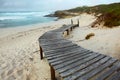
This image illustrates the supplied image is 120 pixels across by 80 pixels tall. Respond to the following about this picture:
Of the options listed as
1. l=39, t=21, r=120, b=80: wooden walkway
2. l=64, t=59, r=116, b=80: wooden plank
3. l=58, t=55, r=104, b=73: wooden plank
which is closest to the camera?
l=64, t=59, r=116, b=80: wooden plank

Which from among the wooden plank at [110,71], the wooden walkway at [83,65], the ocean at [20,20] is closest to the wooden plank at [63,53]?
the wooden walkway at [83,65]

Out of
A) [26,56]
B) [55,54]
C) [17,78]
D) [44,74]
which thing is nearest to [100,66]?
[55,54]

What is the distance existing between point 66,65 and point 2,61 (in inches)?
222

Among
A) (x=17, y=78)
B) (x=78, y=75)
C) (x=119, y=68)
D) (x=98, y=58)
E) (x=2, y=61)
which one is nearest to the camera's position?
(x=78, y=75)

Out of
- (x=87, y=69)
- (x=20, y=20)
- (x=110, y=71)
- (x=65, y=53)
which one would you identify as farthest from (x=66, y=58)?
(x=20, y=20)

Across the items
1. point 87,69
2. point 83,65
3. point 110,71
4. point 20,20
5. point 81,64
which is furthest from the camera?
point 20,20

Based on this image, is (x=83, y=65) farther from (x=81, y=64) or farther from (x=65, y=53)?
(x=65, y=53)

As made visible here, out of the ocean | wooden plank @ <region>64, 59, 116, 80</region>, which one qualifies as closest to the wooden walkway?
wooden plank @ <region>64, 59, 116, 80</region>

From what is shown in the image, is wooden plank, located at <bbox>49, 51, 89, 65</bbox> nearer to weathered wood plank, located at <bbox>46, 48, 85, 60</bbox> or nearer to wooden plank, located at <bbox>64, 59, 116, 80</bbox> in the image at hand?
weathered wood plank, located at <bbox>46, 48, 85, 60</bbox>

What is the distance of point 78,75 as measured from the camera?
16.4 ft

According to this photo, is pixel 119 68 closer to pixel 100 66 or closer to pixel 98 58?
pixel 100 66

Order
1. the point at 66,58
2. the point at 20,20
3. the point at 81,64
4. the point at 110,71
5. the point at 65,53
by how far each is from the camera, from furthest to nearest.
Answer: the point at 20,20, the point at 65,53, the point at 66,58, the point at 81,64, the point at 110,71

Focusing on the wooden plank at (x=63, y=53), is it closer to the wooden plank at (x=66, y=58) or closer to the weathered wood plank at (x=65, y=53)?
the weathered wood plank at (x=65, y=53)

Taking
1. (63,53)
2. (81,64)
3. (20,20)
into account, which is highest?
(81,64)
